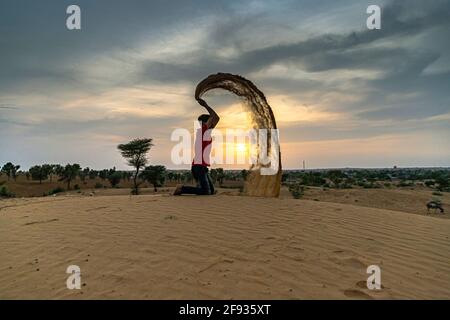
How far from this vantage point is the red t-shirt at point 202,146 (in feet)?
32.5

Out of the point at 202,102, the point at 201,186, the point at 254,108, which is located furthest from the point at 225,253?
the point at 254,108

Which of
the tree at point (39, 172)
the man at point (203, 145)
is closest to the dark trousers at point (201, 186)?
the man at point (203, 145)

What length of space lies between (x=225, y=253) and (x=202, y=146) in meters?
4.95

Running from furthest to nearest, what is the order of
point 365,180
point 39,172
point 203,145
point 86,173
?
1. point 86,173
2. point 39,172
3. point 365,180
4. point 203,145

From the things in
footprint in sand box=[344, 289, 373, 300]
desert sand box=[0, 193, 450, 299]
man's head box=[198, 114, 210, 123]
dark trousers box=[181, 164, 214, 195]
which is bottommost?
footprint in sand box=[344, 289, 373, 300]

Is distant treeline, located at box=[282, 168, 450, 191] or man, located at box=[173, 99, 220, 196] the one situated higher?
man, located at box=[173, 99, 220, 196]

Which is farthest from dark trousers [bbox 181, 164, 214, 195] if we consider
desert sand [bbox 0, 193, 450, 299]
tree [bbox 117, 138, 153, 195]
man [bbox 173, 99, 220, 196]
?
tree [bbox 117, 138, 153, 195]

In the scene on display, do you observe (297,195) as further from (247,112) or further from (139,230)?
(139,230)

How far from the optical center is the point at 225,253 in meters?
5.39

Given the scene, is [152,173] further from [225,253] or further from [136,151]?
[225,253]

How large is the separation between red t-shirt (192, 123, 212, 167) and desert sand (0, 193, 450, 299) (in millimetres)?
1680

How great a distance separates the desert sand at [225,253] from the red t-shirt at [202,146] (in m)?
1.68

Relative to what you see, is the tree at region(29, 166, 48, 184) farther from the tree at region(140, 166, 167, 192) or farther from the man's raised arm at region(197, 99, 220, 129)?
the man's raised arm at region(197, 99, 220, 129)

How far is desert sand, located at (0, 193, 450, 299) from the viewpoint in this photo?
4.36 metres
